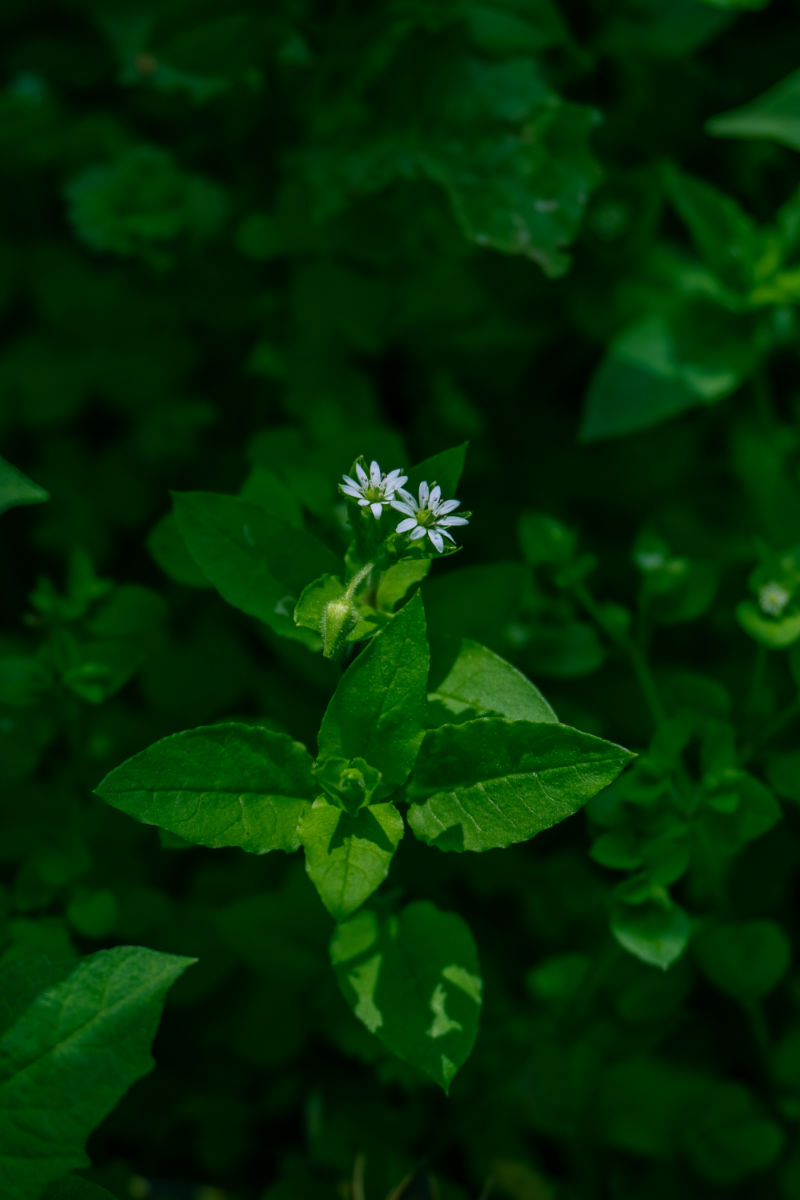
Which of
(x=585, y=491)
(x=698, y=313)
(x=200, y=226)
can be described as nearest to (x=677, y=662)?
Result: (x=585, y=491)

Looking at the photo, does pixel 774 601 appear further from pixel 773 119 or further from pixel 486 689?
pixel 773 119

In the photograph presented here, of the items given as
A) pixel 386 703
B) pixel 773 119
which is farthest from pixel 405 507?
pixel 773 119

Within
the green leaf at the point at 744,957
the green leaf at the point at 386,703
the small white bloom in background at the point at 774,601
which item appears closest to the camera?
the green leaf at the point at 386,703

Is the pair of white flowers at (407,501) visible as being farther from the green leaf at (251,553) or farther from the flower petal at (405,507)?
the green leaf at (251,553)

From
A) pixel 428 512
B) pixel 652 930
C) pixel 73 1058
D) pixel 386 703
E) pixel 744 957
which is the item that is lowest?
pixel 744 957

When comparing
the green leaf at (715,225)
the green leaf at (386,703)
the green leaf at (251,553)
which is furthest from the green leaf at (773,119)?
the green leaf at (386,703)
